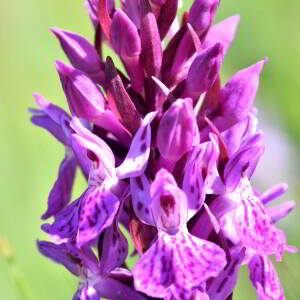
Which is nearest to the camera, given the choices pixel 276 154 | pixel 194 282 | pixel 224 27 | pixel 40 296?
pixel 194 282

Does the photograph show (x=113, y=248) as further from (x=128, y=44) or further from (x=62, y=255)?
(x=128, y=44)

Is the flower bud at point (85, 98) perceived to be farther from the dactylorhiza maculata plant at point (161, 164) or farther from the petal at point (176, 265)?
the petal at point (176, 265)

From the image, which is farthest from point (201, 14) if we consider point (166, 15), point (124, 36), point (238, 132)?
point (238, 132)

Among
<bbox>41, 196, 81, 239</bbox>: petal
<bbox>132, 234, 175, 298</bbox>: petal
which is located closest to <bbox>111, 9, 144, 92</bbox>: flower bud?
<bbox>41, 196, 81, 239</bbox>: petal

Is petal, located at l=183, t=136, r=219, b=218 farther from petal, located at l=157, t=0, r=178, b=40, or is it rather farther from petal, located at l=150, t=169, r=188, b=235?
petal, located at l=157, t=0, r=178, b=40

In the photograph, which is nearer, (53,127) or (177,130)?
(177,130)

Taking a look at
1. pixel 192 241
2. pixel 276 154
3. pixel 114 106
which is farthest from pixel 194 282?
pixel 276 154

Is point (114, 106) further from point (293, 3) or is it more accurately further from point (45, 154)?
point (293, 3)
